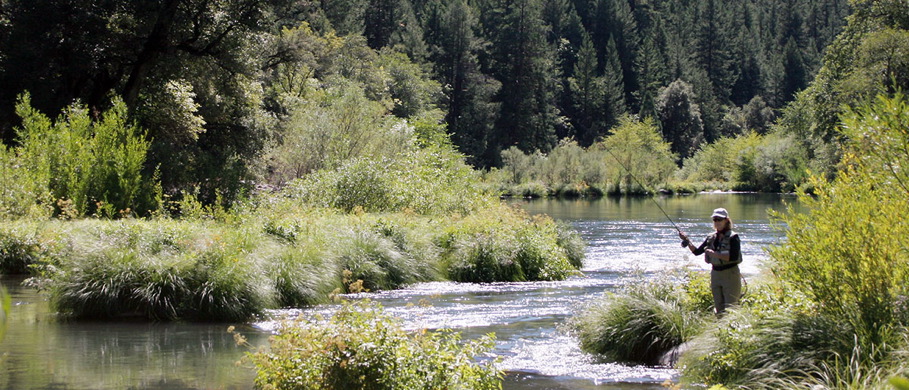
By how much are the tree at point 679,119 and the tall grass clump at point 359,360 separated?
362 feet

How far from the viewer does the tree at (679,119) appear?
375 feet

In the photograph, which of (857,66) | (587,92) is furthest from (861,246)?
(587,92)

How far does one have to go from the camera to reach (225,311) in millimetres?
14141

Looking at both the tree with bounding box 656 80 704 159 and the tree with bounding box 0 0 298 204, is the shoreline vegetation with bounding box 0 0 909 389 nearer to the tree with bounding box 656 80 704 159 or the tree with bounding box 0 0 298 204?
the tree with bounding box 0 0 298 204

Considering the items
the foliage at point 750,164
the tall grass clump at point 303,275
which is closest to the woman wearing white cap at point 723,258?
the tall grass clump at point 303,275

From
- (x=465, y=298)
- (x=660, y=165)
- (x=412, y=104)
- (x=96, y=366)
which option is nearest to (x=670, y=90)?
(x=660, y=165)

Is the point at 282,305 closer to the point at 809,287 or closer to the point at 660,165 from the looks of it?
the point at 809,287

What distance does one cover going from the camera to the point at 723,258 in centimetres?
1058

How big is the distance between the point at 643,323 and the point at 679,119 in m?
107

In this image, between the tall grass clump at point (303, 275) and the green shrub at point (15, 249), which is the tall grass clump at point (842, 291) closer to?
the tall grass clump at point (303, 275)

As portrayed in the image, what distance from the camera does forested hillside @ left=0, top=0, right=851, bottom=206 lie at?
26.5 meters

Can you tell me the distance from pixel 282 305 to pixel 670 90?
107m

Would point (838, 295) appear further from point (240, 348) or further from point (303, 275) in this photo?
point (303, 275)

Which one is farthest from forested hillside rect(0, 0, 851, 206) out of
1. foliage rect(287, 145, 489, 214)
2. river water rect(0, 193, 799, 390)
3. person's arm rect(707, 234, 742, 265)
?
person's arm rect(707, 234, 742, 265)
